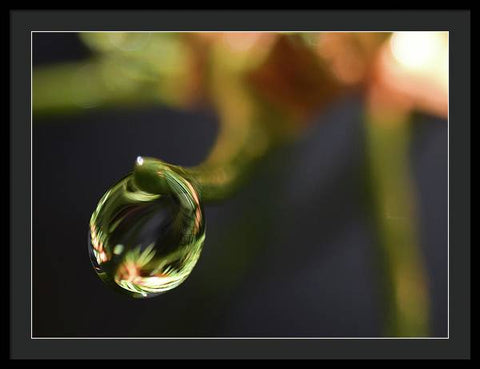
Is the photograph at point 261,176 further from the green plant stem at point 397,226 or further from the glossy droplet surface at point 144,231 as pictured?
the glossy droplet surface at point 144,231

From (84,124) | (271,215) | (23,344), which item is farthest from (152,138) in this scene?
(23,344)

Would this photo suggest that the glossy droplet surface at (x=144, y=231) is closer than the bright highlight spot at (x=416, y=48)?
Yes

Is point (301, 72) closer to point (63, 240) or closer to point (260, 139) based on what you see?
point (260, 139)

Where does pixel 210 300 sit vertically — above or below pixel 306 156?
below

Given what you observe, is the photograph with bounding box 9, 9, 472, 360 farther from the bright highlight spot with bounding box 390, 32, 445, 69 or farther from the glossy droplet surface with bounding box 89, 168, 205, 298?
the glossy droplet surface with bounding box 89, 168, 205, 298

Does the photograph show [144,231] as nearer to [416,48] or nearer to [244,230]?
[244,230]


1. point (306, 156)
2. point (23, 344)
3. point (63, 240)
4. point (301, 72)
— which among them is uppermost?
point (301, 72)

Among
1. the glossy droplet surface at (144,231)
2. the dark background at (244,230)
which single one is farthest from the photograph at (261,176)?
the glossy droplet surface at (144,231)
